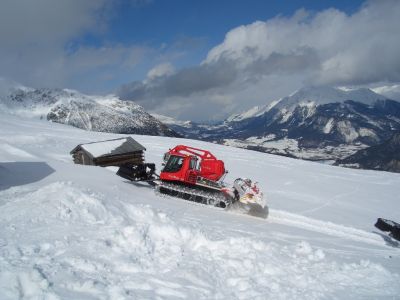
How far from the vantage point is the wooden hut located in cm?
3170

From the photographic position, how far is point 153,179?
22.4 meters

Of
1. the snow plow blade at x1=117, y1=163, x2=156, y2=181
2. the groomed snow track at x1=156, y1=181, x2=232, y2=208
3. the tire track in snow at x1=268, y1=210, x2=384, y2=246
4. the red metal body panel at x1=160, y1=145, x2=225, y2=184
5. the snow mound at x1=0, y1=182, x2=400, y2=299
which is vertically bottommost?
the tire track in snow at x1=268, y1=210, x2=384, y2=246

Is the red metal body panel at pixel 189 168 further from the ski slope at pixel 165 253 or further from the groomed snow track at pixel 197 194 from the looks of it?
the ski slope at pixel 165 253

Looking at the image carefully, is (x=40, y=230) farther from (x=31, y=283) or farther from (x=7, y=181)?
(x=7, y=181)

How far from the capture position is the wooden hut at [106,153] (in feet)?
104

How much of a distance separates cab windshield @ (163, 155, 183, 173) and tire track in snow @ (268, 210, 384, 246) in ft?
17.6

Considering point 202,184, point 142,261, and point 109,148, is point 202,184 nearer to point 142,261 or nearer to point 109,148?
point 142,261

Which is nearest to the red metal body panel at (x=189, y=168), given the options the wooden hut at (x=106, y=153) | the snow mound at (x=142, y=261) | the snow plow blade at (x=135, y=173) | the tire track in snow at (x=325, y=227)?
the snow plow blade at (x=135, y=173)

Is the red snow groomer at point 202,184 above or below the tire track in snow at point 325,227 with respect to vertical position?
above

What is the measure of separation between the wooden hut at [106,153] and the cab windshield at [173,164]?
39.2ft

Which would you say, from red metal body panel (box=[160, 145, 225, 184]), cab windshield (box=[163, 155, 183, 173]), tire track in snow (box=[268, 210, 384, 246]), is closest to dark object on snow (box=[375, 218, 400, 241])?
tire track in snow (box=[268, 210, 384, 246])

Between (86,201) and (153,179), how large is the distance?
9952 mm

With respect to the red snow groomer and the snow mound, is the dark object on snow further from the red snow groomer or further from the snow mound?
the snow mound

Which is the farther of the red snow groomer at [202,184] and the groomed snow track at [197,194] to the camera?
Answer: the groomed snow track at [197,194]
